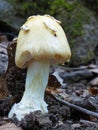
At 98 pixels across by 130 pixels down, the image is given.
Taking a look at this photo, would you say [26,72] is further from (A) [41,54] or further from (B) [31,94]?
(A) [41,54]

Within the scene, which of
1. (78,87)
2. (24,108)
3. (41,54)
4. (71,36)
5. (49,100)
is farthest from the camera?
(71,36)

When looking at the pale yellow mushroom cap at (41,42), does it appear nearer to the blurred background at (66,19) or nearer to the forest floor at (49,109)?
the forest floor at (49,109)

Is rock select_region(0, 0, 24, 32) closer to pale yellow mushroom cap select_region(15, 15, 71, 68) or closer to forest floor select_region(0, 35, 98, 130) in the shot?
forest floor select_region(0, 35, 98, 130)

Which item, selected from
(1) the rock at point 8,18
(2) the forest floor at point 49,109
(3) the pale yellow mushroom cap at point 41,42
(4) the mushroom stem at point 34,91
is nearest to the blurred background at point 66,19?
(1) the rock at point 8,18

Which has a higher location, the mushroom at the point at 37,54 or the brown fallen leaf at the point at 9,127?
the mushroom at the point at 37,54

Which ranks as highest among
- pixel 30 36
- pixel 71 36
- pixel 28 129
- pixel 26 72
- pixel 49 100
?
pixel 71 36

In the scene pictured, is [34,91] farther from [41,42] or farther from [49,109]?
[41,42]

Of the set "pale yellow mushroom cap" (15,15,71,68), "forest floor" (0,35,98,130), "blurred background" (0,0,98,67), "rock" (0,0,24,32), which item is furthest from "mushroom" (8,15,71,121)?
"rock" (0,0,24,32)

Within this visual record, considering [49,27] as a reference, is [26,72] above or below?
below

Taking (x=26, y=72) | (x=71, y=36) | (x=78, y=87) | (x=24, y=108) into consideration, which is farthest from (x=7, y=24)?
(x=24, y=108)
